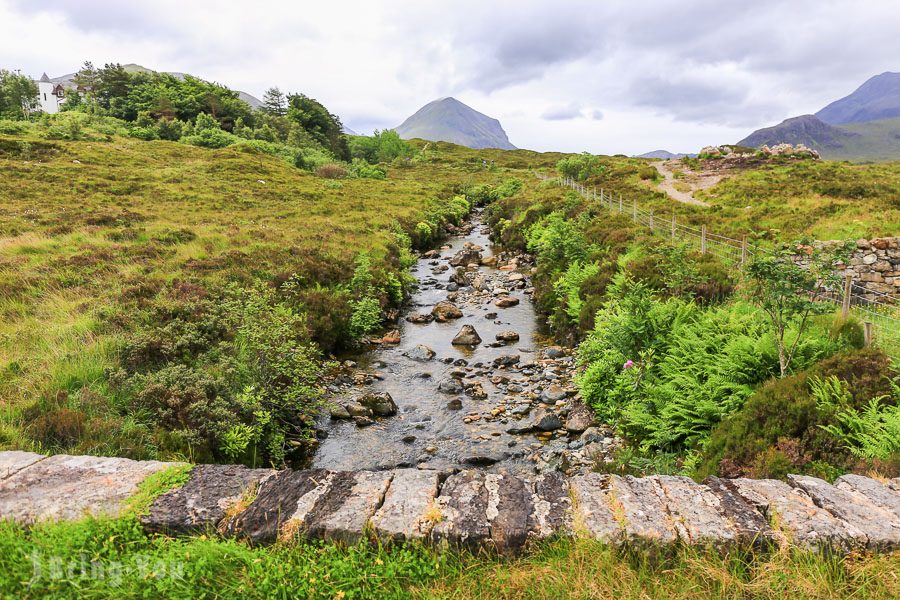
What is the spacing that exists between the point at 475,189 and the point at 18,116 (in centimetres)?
6649

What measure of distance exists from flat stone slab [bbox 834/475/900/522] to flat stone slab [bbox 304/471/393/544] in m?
4.95

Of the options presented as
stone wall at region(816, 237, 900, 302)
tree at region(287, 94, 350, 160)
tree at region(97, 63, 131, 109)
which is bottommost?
stone wall at region(816, 237, 900, 302)

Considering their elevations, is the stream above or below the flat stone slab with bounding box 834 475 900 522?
below

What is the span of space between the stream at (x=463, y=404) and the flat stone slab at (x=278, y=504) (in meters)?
4.03

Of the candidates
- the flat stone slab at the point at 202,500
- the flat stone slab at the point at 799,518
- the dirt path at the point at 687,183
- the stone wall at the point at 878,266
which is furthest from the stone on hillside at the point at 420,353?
the dirt path at the point at 687,183

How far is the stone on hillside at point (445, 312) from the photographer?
18.0 metres

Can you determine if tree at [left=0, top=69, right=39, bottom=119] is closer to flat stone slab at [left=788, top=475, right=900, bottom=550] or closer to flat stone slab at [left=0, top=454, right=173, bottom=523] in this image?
flat stone slab at [left=0, top=454, right=173, bottom=523]

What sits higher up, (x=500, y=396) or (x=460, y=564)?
(x=460, y=564)

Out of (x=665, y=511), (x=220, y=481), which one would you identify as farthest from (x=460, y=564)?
(x=220, y=481)

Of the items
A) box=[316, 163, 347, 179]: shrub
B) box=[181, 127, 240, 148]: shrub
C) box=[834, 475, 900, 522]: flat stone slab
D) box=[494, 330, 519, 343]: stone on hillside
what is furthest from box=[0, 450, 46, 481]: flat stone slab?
box=[181, 127, 240, 148]: shrub

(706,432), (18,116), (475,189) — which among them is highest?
(18,116)

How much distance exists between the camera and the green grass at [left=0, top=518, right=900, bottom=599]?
3.63 metres

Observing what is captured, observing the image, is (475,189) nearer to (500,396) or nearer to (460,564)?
(500,396)

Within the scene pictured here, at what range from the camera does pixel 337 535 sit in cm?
421
